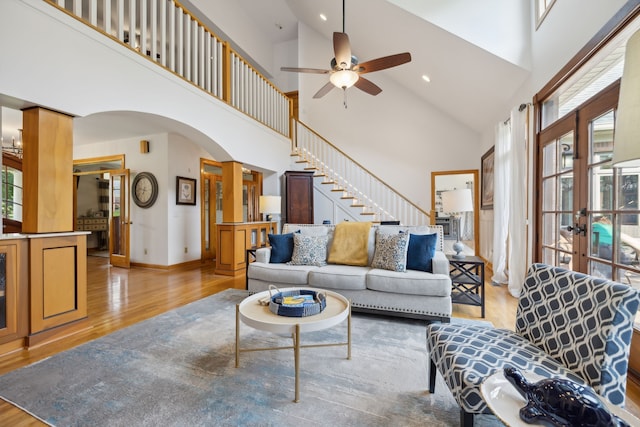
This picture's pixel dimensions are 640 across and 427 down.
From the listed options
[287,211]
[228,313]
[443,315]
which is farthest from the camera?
[287,211]

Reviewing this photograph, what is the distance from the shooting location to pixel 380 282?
2.93 metres

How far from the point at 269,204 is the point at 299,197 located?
1.25 m

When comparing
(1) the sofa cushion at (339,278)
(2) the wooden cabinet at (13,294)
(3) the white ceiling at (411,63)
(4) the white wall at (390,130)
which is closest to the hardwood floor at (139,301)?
(2) the wooden cabinet at (13,294)

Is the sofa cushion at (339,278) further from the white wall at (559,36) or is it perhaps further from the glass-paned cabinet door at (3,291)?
the glass-paned cabinet door at (3,291)

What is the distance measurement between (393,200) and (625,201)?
4.52 m

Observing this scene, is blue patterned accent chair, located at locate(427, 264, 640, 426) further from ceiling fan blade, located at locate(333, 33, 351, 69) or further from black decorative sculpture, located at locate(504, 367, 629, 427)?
ceiling fan blade, located at locate(333, 33, 351, 69)

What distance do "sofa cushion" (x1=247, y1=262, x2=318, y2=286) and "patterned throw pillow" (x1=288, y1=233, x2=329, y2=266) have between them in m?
0.09

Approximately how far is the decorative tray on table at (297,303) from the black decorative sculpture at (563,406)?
4.00 feet

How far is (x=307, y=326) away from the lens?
1.79 m

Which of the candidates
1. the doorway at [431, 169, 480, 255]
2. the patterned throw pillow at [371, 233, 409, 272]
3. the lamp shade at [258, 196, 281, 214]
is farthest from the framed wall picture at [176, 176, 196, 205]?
the doorway at [431, 169, 480, 255]

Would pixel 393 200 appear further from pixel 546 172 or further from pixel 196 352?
pixel 196 352

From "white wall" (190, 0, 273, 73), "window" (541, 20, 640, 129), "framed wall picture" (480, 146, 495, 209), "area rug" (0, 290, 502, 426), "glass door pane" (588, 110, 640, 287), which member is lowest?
"area rug" (0, 290, 502, 426)

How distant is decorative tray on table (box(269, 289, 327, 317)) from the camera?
6.23 feet

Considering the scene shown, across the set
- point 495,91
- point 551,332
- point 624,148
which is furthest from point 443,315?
point 495,91
